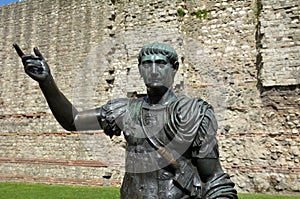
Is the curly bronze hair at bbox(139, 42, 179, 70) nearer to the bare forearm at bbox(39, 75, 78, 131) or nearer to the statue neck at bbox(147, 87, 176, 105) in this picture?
the statue neck at bbox(147, 87, 176, 105)

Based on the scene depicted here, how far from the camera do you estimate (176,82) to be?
1105 centimetres

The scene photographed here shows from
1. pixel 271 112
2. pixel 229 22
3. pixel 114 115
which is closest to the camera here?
pixel 114 115

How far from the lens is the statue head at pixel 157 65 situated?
7.04 feet

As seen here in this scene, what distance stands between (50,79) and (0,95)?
1323cm

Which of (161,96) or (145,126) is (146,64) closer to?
(161,96)

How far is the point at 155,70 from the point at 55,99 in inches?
22.3

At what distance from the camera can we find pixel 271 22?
10.3m

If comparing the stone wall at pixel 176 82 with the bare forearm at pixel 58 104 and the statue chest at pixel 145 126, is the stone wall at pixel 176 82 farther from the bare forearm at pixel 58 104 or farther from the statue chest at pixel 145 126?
the statue chest at pixel 145 126

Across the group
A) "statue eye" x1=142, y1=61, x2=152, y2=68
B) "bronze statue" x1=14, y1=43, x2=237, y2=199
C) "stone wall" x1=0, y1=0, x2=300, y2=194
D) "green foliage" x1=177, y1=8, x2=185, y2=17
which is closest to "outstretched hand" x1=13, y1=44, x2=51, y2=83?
"bronze statue" x1=14, y1=43, x2=237, y2=199

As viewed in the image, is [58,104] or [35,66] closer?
[35,66]

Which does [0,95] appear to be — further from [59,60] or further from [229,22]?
[229,22]

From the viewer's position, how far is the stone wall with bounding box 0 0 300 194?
10031mm

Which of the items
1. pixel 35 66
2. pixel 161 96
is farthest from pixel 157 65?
pixel 35 66


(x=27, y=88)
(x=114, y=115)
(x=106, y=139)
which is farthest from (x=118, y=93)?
(x=114, y=115)
